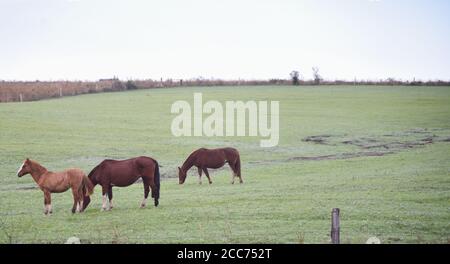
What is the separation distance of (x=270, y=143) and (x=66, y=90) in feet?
76.3

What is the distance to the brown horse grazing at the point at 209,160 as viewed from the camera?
84.9ft

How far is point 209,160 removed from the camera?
26.2 meters

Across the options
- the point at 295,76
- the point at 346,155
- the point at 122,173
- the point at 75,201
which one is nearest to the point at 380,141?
the point at 346,155

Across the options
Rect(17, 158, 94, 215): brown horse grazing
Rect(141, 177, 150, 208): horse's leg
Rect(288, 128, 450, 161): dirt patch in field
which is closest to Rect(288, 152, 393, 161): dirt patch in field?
Rect(288, 128, 450, 161): dirt patch in field

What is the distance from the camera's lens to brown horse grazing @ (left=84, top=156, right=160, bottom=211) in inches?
752

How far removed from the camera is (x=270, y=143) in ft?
131

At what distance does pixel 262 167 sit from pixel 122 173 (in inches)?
511

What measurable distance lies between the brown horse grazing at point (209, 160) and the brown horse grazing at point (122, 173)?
21.2ft

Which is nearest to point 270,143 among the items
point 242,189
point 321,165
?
point 321,165

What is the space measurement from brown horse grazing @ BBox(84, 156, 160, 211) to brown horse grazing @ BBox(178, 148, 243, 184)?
6.45m

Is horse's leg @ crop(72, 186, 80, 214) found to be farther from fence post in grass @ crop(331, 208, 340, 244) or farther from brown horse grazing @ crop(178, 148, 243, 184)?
fence post in grass @ crop(331, 208, 340, 244)

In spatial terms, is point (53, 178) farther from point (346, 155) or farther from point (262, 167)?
point (346, 155)
